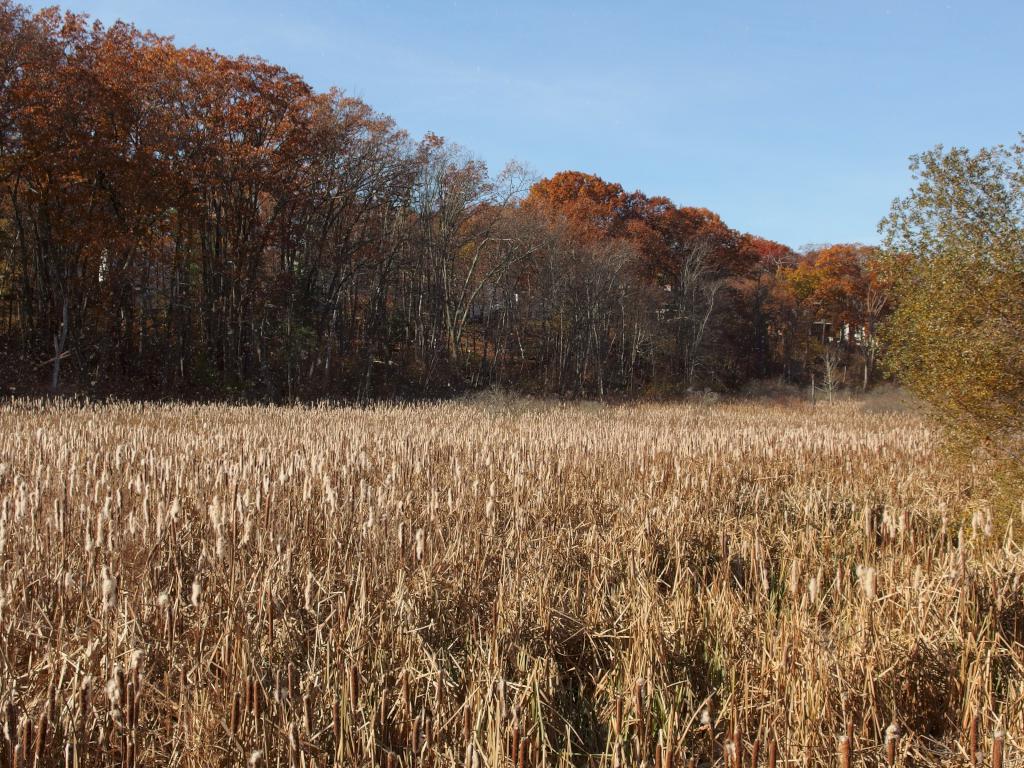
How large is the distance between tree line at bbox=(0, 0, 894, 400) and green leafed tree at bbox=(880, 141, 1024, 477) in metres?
1.45

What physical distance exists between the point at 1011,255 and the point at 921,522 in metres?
2.26

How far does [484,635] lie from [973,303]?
5017 mm

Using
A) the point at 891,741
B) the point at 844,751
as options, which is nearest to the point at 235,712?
the point at 844,751

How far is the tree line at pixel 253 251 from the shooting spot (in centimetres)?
1891

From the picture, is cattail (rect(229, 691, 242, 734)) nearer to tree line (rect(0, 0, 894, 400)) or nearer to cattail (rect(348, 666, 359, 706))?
cattail (rect(348, 666, 359, 706))

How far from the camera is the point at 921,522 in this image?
5.25 m

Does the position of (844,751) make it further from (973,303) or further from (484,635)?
(973,303)

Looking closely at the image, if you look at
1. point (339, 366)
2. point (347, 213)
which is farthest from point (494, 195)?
point (339, 366)

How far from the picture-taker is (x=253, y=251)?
23562 mm

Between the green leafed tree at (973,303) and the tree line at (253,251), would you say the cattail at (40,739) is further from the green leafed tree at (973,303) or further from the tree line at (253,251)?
the tree line at (253,251)

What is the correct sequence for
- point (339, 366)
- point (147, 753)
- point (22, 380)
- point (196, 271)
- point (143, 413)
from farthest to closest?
1. point (339, 366)
2. point (196, 271)
3. point (22, 380)
4. point (143, 413)
5. point (147, 753)

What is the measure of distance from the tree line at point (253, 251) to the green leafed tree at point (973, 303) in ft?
4.76

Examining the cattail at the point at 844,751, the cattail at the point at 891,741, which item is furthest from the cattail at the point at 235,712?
the cattail at the point at 891,741

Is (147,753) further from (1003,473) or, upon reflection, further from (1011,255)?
(1011,255)
